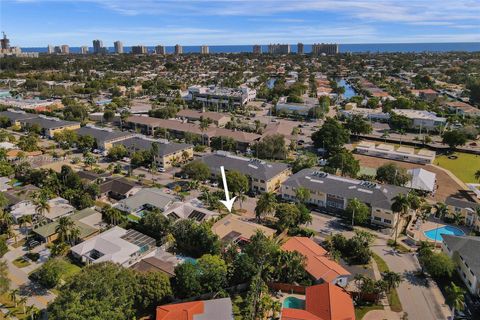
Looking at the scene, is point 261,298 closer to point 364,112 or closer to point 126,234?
point 126,234

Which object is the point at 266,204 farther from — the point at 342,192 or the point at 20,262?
the point at 20,262

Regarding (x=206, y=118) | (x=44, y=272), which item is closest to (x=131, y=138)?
(x=206, y=118)

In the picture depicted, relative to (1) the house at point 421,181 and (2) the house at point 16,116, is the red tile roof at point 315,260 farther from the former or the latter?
(2) the house at point 16,116

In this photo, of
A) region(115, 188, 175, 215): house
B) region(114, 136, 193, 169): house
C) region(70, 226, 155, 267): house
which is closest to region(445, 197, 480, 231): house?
region(115, 188, 175, 215): house

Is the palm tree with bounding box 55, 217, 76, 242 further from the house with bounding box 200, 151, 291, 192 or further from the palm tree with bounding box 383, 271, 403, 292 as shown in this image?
the palm tree with bounding box 383, 271, 403, 292

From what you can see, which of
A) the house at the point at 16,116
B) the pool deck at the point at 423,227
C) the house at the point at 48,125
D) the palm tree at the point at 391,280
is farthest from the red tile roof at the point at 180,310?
the house at the point at 16,116

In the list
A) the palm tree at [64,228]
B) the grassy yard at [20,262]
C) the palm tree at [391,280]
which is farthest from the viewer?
the palm tree at [64,228]
